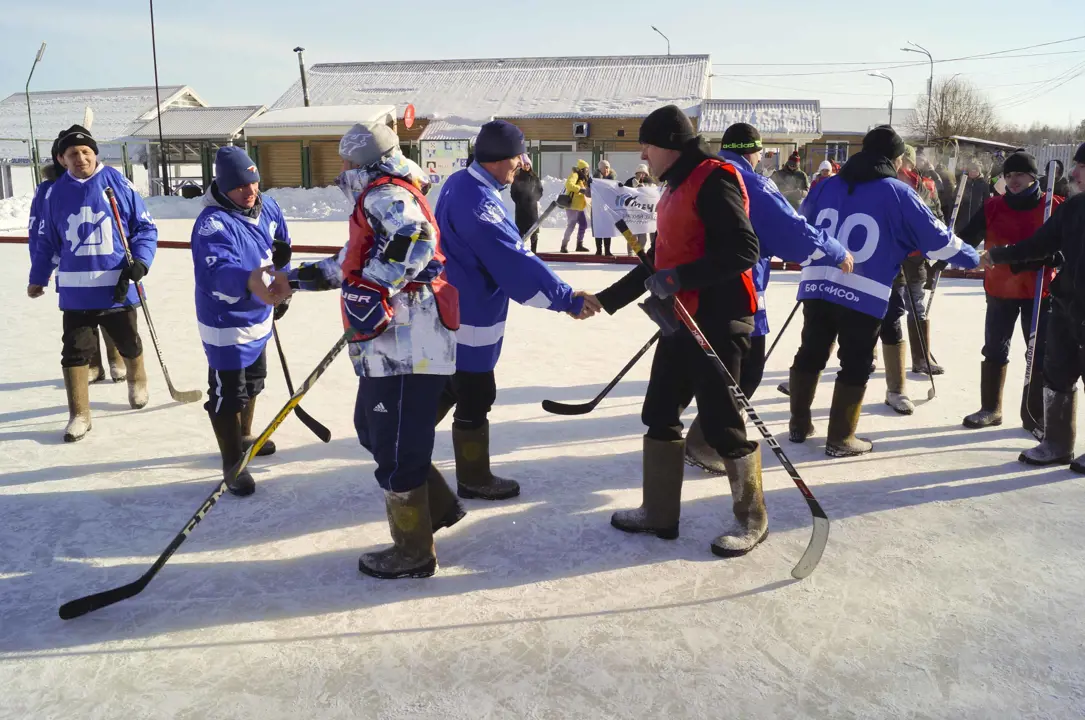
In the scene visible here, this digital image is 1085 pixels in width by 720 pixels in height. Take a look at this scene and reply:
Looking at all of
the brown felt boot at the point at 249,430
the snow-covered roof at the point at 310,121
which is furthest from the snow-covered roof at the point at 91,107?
the brown felt boot at the point at 249,430

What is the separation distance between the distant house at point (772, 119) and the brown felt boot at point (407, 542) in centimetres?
2549

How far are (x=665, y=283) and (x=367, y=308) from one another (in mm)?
1109

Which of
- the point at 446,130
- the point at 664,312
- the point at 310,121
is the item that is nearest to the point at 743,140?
the point at 664,312

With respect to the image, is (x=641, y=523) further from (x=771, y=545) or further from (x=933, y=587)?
(x=933, y=587)

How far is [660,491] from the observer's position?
3.28m

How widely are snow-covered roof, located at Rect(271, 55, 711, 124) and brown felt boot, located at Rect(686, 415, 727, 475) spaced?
83.8 ft

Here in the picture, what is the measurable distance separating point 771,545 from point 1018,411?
2926mm

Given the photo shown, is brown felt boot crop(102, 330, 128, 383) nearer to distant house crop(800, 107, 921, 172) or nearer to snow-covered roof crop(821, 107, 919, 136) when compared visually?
distant house crop(800, 107, 921, 172)

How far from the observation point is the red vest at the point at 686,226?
2.98 metres

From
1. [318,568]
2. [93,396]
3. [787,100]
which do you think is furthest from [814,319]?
[787,100]

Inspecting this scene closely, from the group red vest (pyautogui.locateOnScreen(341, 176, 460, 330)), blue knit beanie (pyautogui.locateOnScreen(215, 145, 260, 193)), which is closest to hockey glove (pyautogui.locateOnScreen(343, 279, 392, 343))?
red vest (pyautogui.locateOnScreen(341, 176, 460, 330))

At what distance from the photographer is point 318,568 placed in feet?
10.0

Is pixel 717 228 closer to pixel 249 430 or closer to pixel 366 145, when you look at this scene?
pixel 366 145

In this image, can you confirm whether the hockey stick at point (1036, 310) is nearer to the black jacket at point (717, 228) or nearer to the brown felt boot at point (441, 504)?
the black jacket at point (717, 228)
